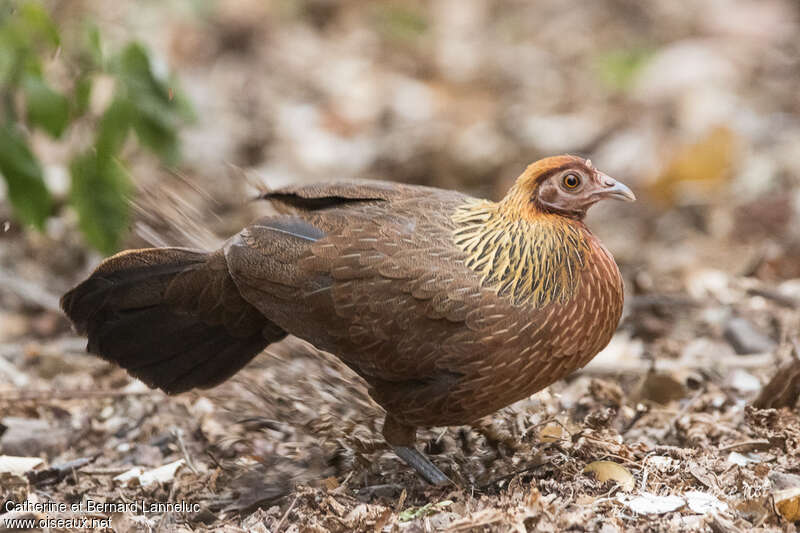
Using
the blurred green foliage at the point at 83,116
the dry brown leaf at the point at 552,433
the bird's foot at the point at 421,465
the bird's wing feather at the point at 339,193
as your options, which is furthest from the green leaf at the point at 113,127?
the dry brown leaf at the point at 552,433

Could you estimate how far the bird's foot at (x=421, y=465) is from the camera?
4.23 metres

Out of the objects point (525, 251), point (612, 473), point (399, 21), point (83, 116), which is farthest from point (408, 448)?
point (399, 21)

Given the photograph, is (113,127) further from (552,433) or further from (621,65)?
(621,65)

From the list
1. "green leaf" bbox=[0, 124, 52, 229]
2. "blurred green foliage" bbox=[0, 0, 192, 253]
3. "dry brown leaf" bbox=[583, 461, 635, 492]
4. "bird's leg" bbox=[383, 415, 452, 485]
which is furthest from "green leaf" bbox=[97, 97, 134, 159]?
"dry brown leaf" bbox=[583, 461, 635, 492]

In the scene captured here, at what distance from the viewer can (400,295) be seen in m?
4.02

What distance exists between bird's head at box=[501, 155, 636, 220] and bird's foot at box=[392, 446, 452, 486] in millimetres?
1106

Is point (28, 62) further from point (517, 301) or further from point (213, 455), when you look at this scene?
point (517, 301)

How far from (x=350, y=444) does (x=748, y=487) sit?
167 centimetres

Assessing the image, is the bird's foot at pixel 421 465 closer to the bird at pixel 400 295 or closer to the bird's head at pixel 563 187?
the bird at pixel 400 295

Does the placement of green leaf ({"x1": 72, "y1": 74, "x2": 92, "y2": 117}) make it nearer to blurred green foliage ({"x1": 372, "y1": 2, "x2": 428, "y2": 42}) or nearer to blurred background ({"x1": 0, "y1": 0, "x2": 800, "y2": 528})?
blurred background ({"x1": 0, "y1": 0, "x2": 800, "y2": 528})

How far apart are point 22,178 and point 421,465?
2.33m

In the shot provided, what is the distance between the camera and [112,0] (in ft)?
31.4

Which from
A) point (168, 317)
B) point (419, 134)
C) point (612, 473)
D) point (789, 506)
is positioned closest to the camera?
point (789, 506)

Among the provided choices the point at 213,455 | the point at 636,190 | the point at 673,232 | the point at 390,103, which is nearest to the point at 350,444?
the point at 213,455
